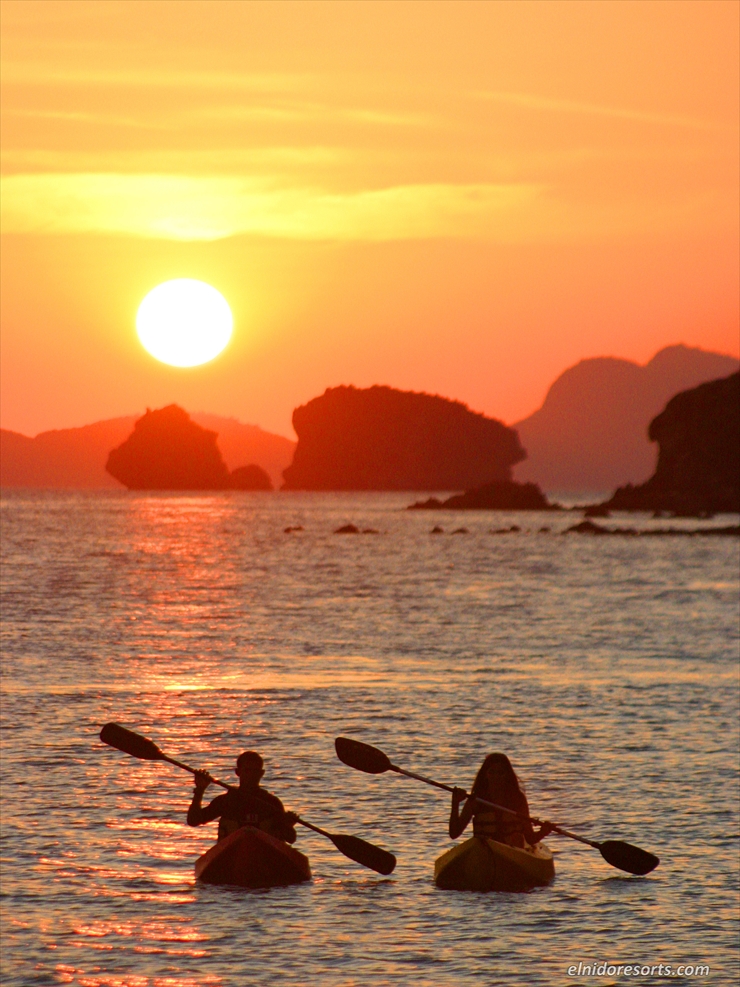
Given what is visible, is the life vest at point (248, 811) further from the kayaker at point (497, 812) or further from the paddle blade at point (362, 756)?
the kayaker at point (497, 812)

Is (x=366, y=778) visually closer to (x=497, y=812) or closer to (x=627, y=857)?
(x=497, y=812)

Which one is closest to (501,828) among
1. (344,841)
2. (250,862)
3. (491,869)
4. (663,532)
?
(491,869)

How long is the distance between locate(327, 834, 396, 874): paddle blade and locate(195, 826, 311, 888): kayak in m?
0.76

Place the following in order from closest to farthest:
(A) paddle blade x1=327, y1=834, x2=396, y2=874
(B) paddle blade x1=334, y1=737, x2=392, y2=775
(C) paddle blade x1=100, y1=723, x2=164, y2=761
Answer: (A) paddle blade x1=327, y1=834, x2=396, y2=874 → (C) paddle blade x1=100, y1=723, x2=164, y2=761 → (B) paddle blade x1=334, y1=737, x2=392, y2=775

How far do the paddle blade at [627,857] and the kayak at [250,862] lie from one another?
4226 mm

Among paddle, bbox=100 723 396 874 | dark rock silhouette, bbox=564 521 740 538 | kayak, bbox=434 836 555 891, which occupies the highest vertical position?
dark rock silhouette, bbox=564 521 740 538

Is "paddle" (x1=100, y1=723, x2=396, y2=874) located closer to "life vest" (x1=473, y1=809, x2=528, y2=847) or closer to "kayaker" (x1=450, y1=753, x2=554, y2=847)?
"kayaker" (x1=450, y1=753, x2=554, y2=847)

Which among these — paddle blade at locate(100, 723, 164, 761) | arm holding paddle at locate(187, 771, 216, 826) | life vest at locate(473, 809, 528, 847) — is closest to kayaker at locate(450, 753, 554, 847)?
life vest at locate(473, 809, 528, 847)

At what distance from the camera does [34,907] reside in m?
18.3

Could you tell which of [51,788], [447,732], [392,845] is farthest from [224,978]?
[447,732]

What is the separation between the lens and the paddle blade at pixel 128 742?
20.2 metres

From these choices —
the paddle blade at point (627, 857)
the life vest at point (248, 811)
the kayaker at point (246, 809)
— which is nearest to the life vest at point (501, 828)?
the paddle blade at point (627, 857)

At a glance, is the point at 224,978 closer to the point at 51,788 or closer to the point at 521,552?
the point at 51,788

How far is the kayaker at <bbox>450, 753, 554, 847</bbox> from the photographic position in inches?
763
